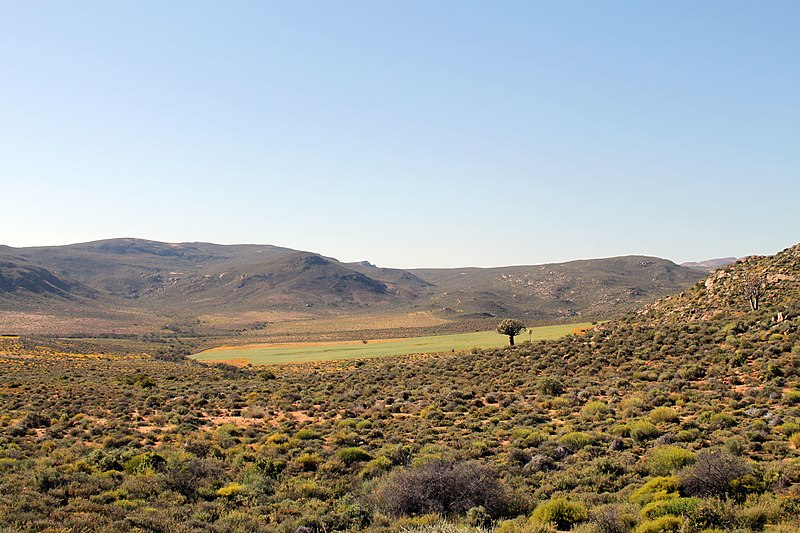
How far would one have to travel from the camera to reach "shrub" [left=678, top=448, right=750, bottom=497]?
34.1 feet

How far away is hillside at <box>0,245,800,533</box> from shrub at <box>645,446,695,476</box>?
0.04 m

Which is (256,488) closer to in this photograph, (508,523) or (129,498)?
(129,498)

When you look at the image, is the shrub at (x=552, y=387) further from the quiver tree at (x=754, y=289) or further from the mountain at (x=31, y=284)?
the mountain at (x=31, y=284)

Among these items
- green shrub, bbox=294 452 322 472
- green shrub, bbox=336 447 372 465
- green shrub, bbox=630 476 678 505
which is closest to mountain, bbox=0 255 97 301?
green shrub, bbox=294 452 322 472

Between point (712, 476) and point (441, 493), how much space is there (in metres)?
5.79

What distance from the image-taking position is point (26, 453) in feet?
54.4

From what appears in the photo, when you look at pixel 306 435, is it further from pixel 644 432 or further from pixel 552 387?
pixel 552 387

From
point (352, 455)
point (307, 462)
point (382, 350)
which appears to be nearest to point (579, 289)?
point (382, 350)

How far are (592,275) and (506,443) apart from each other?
557ft

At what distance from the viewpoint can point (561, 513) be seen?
1038cm

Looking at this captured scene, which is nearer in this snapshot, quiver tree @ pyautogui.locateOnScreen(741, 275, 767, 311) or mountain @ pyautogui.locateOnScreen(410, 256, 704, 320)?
quiver tree @ pyautogui.locateOnScreen(741, 275, 767, 311)

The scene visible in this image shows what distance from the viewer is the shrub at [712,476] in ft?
34.1

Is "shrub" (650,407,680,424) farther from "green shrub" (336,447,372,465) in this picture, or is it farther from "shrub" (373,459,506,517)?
"green shrub" (336,447,372,465)

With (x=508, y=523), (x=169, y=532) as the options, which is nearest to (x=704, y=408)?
(x=508, y=523)
